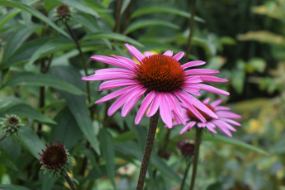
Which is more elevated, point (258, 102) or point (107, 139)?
point (258, 102)

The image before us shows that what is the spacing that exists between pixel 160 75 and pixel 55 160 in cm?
16

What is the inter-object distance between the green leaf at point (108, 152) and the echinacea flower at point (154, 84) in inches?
7.5

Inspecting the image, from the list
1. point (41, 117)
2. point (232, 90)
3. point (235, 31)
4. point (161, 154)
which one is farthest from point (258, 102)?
point (41, 117)

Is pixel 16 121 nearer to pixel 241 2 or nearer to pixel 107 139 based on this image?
pixel 107 139

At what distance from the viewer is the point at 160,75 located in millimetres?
385

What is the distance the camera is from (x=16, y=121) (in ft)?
1.43

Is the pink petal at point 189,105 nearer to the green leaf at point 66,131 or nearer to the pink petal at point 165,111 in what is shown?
the pink petal at point 165,111

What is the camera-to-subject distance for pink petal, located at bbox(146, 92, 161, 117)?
33 cm

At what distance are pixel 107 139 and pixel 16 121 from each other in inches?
7.2

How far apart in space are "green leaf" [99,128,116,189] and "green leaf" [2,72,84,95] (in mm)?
97

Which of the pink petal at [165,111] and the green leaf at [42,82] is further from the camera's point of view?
the green leaf at [42,82]

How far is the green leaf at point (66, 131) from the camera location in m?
0.58

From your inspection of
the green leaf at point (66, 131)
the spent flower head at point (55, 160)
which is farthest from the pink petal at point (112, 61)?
the green leaf at point (66, 131)

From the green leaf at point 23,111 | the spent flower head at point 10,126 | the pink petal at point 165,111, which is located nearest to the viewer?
the pink petal at point 165,111
